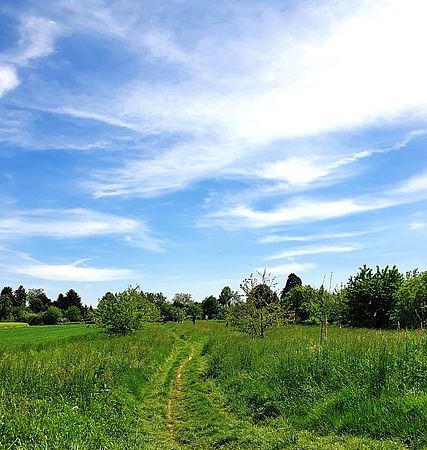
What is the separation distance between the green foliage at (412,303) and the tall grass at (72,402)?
17461 mm

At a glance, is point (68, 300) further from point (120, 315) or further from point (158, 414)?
point (158, 414)

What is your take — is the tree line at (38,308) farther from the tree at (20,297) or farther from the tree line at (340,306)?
the tree line at (340,306)

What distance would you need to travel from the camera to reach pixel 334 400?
31.0 ft

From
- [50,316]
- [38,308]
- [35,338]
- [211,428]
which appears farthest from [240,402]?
[38,308]

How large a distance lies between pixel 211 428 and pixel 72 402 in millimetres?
3478

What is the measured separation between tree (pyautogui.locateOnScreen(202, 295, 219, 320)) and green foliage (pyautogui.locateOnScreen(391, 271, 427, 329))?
78.1 m

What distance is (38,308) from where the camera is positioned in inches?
4963

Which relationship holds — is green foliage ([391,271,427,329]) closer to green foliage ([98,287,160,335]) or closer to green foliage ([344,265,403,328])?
green foliage ([344,265,403,328])

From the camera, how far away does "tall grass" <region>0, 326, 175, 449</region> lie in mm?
7809

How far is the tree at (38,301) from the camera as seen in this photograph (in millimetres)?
126062

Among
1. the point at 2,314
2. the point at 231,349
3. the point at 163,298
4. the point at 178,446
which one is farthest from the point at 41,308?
the point at 178,446

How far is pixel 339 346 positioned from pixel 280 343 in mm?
4350

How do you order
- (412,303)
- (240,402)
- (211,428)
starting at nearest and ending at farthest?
(211,428) → (240,402) → (412,303)

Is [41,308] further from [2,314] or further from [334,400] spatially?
[334,400]
